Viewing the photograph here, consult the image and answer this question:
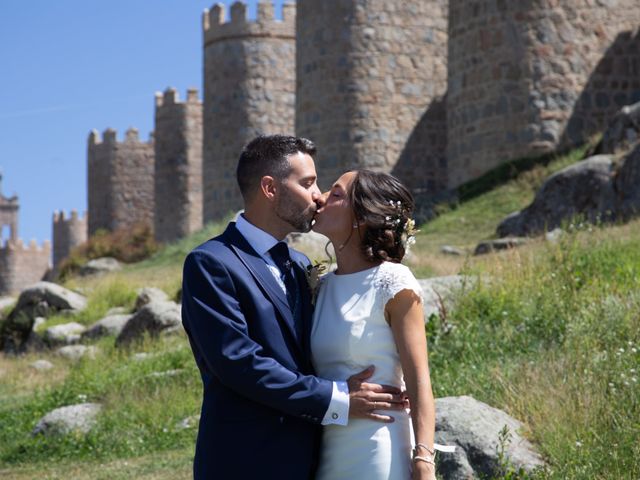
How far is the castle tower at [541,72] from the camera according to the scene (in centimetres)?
1727

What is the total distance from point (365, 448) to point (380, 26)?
56.3 feet

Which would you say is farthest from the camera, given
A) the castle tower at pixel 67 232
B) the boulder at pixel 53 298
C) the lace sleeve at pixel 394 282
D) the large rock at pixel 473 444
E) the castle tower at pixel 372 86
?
the castle tower at pixel 67 232

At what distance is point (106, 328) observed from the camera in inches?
545

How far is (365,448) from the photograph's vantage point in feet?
12.3

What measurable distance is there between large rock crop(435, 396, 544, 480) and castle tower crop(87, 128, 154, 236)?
3322cm

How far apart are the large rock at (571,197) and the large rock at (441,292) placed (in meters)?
4.43

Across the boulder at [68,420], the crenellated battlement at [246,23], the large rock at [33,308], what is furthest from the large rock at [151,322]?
the crenellated battlement at [246,23]

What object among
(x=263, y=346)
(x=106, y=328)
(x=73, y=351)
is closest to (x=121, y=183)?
(x=106, y=328)

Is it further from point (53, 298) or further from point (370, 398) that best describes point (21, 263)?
point (370, 398)

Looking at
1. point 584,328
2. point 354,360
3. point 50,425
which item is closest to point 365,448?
point 354,360

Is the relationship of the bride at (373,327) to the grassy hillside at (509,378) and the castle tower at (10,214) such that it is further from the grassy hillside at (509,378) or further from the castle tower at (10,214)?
the castle tower at (10,214)

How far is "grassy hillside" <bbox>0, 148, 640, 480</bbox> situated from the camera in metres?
6.14

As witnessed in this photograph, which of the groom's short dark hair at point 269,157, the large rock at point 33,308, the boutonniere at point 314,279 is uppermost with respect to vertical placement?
the groom's short dark hair at point 269,157

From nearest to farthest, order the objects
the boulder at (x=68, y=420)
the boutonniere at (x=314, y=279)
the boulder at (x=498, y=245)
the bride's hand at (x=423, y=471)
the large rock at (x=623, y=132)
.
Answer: the bride's hand at (x=423, y=471), the boutonniere at (x=314, y=279), the boulder at (x=68, y=420), the boulder at (x=498, y=245), the large rock at (x=623, y=132)
